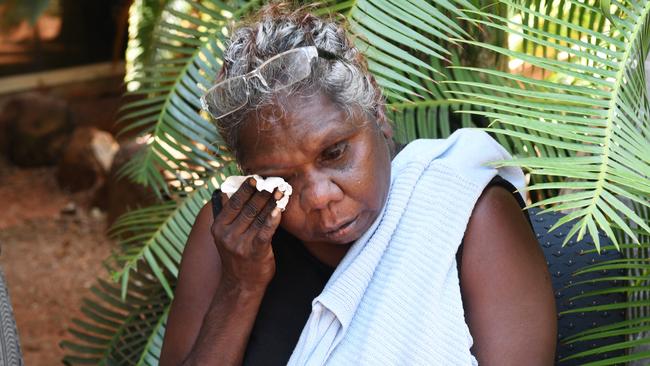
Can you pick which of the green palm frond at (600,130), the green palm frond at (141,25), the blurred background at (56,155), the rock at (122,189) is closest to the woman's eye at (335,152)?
the green palm frond at (600,130)

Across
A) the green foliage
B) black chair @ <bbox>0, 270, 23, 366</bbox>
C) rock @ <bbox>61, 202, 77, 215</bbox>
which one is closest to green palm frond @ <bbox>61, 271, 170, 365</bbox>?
the green foliage

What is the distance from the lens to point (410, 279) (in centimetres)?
190

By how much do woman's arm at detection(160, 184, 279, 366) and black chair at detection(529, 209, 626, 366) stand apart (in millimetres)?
674

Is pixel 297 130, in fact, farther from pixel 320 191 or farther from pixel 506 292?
pixel 506 292

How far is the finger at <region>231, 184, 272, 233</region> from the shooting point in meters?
1.93

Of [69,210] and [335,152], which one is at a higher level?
[335,152]

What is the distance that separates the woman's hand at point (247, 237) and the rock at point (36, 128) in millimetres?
6237

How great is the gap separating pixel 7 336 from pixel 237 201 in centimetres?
72

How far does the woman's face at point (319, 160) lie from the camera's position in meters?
1.82

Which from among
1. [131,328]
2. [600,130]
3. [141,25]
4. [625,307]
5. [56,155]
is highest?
[600,130]

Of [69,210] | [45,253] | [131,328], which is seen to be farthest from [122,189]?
[131,328]

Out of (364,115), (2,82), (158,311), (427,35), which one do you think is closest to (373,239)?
(364,115)

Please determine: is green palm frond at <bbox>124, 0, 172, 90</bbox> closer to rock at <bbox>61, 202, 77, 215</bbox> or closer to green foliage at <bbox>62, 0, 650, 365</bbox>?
green foliage at <bbox>62, 0, 650, 365</bbox>

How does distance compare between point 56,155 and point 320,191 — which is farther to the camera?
point 56,155
